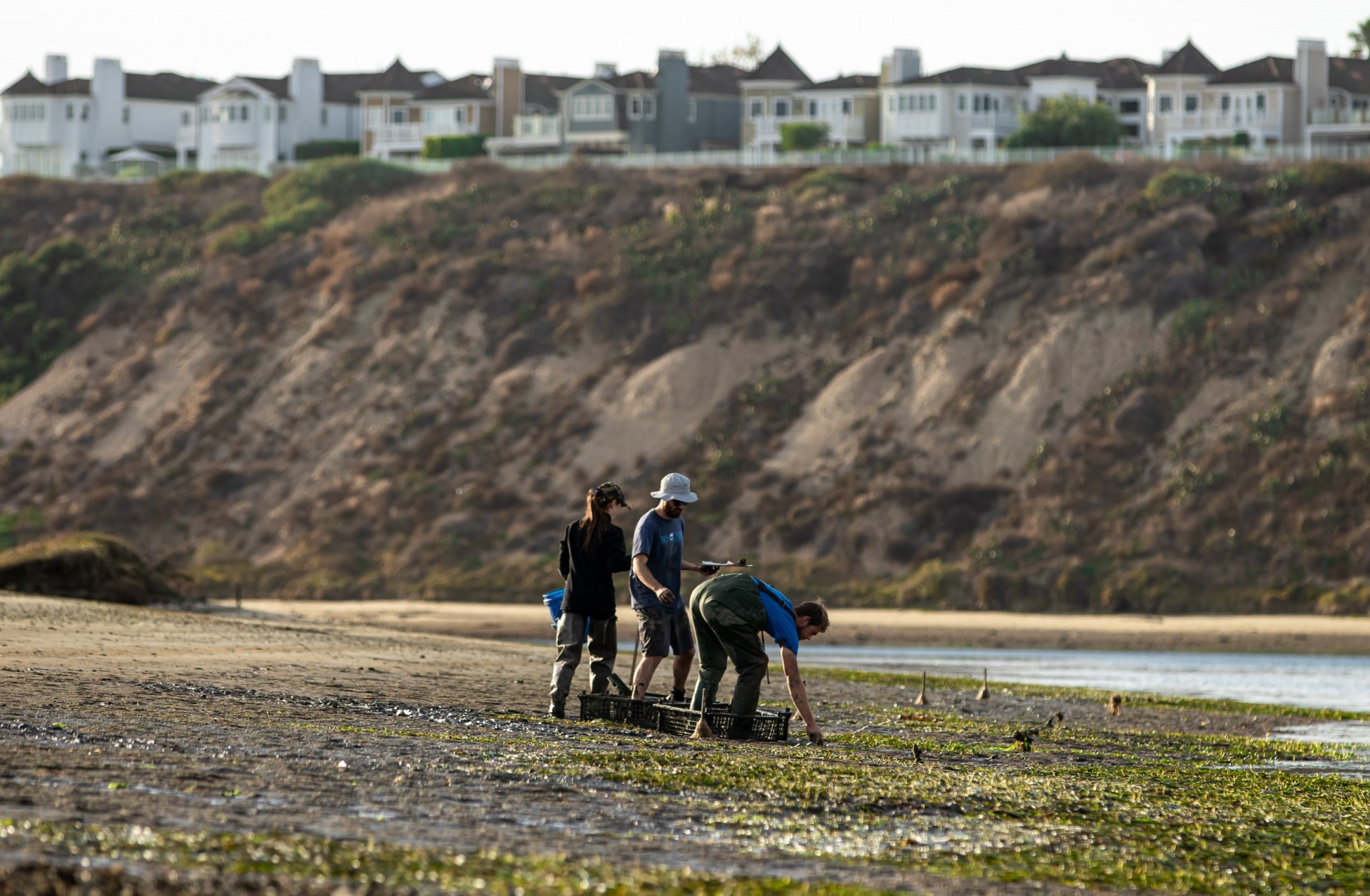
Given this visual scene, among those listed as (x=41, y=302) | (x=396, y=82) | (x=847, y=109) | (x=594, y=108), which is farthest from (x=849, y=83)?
(x=41, y=302)

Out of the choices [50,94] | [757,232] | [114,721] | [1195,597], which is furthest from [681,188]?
[114,721]

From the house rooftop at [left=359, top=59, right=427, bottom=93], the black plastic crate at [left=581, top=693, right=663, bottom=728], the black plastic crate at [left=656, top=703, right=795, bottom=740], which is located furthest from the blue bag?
the house rooftop at [left=359, top=59, right=427, bottom=93]

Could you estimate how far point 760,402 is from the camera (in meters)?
47.5

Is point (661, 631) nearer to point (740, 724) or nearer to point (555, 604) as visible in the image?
point (740, 724)

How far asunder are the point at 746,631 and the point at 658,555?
4.24 feet

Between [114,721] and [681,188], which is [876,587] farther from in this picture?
[114,721]

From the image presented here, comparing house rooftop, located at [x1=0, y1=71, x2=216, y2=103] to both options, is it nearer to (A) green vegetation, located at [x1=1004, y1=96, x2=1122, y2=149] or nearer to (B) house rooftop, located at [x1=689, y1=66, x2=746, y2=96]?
(B) house rooftop, located at [x1=689, y1=66, x2=746, y2=96]

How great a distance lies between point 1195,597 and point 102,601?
2288cm

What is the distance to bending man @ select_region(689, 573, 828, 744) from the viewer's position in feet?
38.0

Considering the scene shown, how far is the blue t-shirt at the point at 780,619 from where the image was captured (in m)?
11.6

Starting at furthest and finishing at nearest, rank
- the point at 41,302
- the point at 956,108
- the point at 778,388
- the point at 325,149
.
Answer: the point at 325,149 → the point at 956,108 → the point at 41,302 → the point at 778,388

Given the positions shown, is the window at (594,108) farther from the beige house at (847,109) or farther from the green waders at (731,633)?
the green waders at (731,633)

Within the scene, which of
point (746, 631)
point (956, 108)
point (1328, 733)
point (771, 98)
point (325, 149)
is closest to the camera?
point (746, 631)

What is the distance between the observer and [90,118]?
8738cm
